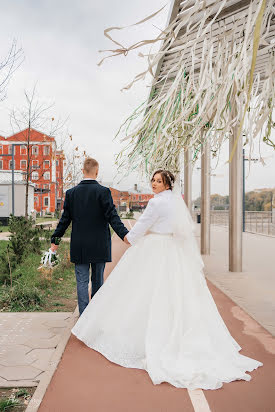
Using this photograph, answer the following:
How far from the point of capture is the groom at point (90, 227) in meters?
4.61

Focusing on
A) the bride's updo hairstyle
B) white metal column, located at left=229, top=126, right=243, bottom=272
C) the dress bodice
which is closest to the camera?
the dress bodice

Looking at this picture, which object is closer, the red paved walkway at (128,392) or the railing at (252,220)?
the red paved walkway at (128,392)

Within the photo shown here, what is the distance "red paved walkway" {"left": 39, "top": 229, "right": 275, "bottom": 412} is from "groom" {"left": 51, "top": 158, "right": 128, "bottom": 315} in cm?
105

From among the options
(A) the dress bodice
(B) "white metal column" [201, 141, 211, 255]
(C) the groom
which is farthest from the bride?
(B) "white metal column" [201, 141, 211, 255]

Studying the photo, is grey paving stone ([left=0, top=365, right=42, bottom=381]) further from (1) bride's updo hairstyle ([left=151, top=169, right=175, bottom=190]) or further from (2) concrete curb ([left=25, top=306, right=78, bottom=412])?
(1) bride's updo hairstyle ([left=151, top=169, right=175, bottom=190])

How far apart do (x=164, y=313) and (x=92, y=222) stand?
4.98 ft

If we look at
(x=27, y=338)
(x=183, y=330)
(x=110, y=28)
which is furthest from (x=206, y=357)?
(x=110, y=28)

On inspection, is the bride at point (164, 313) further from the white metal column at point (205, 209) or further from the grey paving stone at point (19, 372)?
the white metal column at point (205, 209)

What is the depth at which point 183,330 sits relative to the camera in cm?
363

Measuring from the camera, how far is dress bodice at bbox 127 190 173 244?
4.05m

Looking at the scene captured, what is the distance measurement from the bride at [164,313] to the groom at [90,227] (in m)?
0.57

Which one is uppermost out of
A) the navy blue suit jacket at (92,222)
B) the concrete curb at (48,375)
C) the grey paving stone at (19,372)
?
the navy blue suit jacket at (92,222)

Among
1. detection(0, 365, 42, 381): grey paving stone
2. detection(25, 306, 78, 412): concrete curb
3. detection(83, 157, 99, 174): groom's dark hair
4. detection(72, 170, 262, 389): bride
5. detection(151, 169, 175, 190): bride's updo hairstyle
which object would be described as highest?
detection(83, 157, 99, 174): groom's dark hair

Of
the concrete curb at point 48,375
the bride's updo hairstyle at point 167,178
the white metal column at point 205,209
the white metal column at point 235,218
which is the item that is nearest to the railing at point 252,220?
the white metal column at point 205,209
